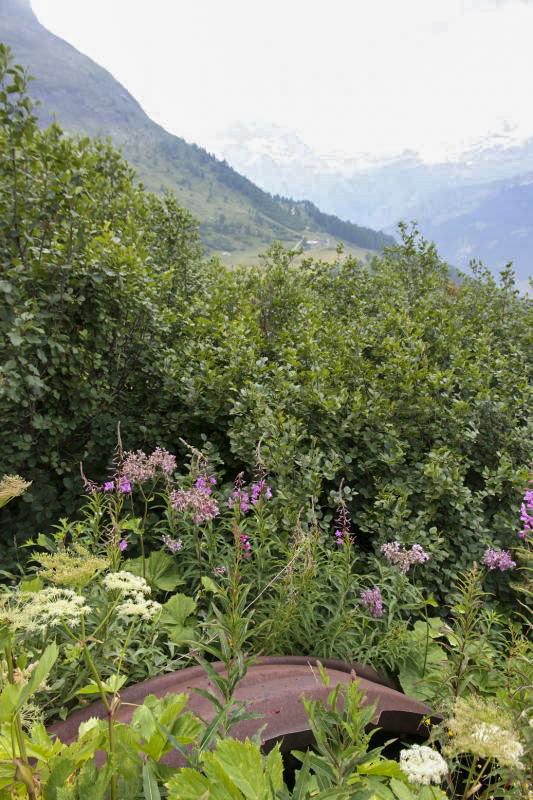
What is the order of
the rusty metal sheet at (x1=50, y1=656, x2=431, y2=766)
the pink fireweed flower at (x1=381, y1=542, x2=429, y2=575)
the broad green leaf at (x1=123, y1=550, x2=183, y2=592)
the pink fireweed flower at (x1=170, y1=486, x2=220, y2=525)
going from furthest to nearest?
the broad green leaf at (x1=123, y1=550, x2=183, y2=592) → the pink fireweed flower at (x1=381, y1=542, x2=429, y2=575) → the pink fireweed flower at (x1=170, y1=486, x2=220, y2=525) → the rusty metal sheet at (x1=50, y1=656, x2=431, y2=766)

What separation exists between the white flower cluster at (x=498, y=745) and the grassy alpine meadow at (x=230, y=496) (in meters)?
0.02

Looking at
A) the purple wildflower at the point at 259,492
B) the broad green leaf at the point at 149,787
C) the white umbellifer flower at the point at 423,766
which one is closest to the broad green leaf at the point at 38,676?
the broad green leaf at the point at 149,787

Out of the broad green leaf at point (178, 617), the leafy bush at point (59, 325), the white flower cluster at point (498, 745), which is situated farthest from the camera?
the leafy bush at point (59, 325)

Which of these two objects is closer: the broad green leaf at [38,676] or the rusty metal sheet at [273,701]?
the broad green leaf at [38,676]

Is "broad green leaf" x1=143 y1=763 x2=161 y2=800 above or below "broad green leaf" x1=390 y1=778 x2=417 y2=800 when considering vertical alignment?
below

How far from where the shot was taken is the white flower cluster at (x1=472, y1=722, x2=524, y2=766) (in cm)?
107

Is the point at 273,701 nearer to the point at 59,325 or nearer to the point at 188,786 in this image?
the point at 188,786

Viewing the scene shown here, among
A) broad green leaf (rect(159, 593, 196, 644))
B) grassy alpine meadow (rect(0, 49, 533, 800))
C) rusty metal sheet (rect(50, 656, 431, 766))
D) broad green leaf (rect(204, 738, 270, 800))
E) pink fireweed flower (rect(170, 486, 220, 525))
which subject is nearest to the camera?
broad green leaf (rect(204, 738, 270, 800))

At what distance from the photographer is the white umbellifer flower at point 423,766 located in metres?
1.09

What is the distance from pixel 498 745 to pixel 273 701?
1045mm

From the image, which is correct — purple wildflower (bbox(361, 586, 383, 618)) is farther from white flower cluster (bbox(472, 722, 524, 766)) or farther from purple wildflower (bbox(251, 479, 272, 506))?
white flower cluster (bbox(472, 722, 524, 766))

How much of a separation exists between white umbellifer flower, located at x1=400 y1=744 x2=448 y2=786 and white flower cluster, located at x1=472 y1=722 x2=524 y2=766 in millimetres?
104

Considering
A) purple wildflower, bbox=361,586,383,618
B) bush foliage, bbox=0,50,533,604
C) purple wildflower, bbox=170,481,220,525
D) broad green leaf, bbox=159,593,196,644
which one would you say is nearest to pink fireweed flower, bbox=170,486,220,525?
purple wildflower, bbox=170,481,220,525

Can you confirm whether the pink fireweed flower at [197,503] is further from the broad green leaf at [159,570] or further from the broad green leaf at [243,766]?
the broad green leaf at [243,766]
